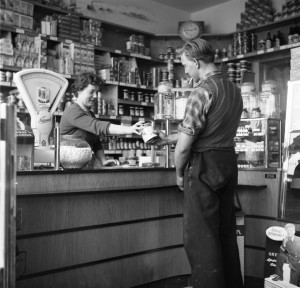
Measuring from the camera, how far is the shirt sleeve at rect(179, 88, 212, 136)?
2.41 m

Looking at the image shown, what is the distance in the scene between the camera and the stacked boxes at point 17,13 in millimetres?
5082

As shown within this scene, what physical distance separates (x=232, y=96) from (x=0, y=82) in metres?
3.30

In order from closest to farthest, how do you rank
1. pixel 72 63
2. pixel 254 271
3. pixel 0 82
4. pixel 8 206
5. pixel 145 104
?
pixel 8 206, pixel 254 271, pixel 0 82, pixel 72 63, pixel 145 104

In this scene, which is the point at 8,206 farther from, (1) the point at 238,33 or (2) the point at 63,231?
(1) the point at 238,33

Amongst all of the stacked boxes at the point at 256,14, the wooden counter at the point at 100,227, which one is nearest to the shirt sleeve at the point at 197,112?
the wooden counter at the point at 100,227

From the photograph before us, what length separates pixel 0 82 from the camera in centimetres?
499

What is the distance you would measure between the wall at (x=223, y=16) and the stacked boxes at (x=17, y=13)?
139 inches

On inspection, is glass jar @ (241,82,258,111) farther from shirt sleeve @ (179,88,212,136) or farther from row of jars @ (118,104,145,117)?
row of jars @ (118,104,145,117)

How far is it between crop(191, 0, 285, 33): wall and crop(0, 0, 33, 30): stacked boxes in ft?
11.6

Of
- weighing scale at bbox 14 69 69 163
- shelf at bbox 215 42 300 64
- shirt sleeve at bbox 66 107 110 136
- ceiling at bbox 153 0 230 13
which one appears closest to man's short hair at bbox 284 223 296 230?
shirt sleeve at bbox 66 107 110 136

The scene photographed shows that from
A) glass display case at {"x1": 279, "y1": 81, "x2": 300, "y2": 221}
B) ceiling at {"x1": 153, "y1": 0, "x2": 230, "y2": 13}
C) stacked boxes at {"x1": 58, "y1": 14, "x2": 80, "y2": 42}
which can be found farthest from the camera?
ceiling at {"x1": 153, "y1": 0, "x2": 230, "y2": 13}

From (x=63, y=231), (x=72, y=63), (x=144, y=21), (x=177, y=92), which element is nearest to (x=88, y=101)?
(x=177, y=92)

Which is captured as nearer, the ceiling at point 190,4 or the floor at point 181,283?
Answer: the floor at point 181,283

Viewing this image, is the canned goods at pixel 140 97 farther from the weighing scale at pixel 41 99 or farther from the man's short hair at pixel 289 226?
the man's short hair at pixel 289 226
